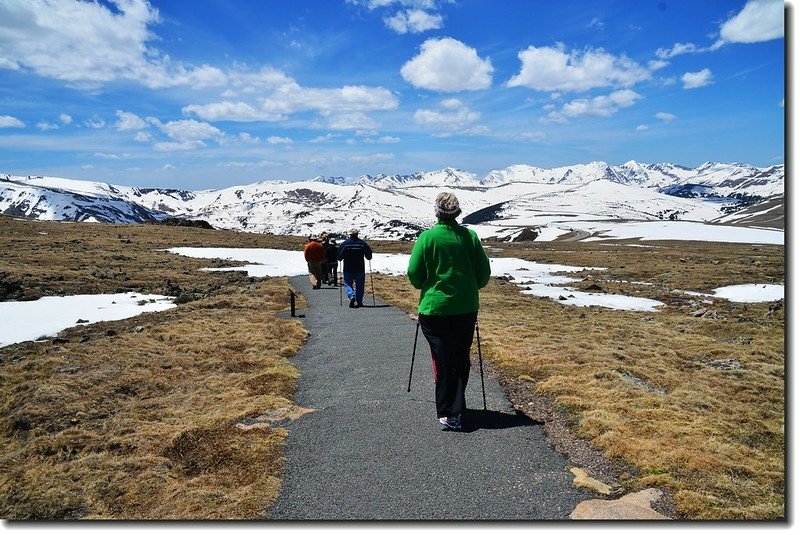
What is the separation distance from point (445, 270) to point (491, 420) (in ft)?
8.85

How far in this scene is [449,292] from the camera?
7.43 m

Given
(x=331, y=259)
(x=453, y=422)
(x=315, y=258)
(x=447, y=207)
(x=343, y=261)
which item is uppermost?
(x=447, y=207)

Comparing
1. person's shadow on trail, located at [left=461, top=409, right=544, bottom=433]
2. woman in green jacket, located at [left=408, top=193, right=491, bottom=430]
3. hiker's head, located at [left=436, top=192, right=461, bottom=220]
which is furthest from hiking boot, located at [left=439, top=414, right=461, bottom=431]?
hiker's head, located at [left=436, top=192, right=461, bottom=220]

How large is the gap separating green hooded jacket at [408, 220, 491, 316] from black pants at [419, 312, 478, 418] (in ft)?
0.59

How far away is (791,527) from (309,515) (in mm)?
5052

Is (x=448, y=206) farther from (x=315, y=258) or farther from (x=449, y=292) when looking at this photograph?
(x=315, y=258)

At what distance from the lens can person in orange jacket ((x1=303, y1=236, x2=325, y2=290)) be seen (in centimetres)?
2779

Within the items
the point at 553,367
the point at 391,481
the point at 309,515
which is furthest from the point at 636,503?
the point at 553,367

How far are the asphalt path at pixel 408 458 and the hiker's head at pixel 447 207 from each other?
3282mm

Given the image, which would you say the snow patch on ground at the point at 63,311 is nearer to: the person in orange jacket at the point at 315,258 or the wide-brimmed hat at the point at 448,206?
the person in orange jacket at the point at 315,258

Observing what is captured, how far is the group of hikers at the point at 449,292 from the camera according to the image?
293 inches

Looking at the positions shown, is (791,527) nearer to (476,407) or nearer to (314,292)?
(476,407)

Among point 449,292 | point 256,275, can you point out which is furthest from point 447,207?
point 256,275

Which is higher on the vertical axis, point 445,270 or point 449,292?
point 445,270
